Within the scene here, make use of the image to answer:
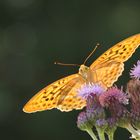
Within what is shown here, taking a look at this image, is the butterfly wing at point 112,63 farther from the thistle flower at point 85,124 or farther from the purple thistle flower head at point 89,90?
the thistle flower at point 85,124

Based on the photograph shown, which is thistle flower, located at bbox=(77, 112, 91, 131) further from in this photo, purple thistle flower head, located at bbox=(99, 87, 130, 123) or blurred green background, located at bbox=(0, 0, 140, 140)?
blurred green background, located at bbox=(0, 0, 140, 140)

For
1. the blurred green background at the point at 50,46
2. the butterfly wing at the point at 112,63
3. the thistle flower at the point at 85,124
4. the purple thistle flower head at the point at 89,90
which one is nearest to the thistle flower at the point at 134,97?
the butterfly wing at the point at 112,63

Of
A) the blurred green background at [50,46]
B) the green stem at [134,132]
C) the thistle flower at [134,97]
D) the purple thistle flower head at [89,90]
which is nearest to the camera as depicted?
the green stem at [134,132]

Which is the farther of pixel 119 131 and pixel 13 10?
pixel 13 10

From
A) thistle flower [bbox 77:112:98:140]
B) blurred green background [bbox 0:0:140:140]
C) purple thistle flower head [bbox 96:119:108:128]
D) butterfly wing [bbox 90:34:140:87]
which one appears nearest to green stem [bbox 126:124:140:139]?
purple thistle flower head [bbox 96:119:108:128]

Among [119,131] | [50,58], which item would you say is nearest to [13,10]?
[50,58]

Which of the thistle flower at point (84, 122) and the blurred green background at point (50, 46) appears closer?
the thistle flower at point (84, 122)

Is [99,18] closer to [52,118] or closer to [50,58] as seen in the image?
[50,58]
